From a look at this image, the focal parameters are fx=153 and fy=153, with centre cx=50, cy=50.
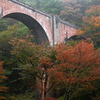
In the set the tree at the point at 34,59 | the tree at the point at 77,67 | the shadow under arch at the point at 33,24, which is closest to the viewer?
the tree at the point at 77,67

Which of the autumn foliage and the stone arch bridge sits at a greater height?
the stone arch bridge

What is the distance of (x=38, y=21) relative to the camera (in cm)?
1645

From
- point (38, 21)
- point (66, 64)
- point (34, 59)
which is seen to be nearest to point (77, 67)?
point (66, 64)

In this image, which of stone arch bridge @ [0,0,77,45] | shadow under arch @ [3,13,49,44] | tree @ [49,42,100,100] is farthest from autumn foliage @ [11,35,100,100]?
shadow under arch @ [3,13,49,44]

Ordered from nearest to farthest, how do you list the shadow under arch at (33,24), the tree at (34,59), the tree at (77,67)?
the tree at (77,67), the tree at (34,59), the shadow under arch at (33,24)

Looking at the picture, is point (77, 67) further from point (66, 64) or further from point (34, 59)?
point (34, 59)

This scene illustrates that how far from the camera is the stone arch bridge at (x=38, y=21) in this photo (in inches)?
548

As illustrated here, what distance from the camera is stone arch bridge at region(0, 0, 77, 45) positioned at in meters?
13.9

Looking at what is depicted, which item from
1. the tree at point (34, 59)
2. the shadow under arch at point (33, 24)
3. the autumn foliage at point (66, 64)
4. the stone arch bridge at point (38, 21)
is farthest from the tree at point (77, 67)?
the shadow under arch at point (33, 24)

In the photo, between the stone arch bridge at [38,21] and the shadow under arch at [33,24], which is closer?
the stone arch bridge at [38,21]

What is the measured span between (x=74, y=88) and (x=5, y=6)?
30.9 ft

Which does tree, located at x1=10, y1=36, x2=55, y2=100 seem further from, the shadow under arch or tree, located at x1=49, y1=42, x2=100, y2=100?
the shadow under arch

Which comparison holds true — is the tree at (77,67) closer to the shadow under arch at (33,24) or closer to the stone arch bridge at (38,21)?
the stone arch bridge at (38,21)

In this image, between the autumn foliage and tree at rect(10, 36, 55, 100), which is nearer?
the autumn foliage
